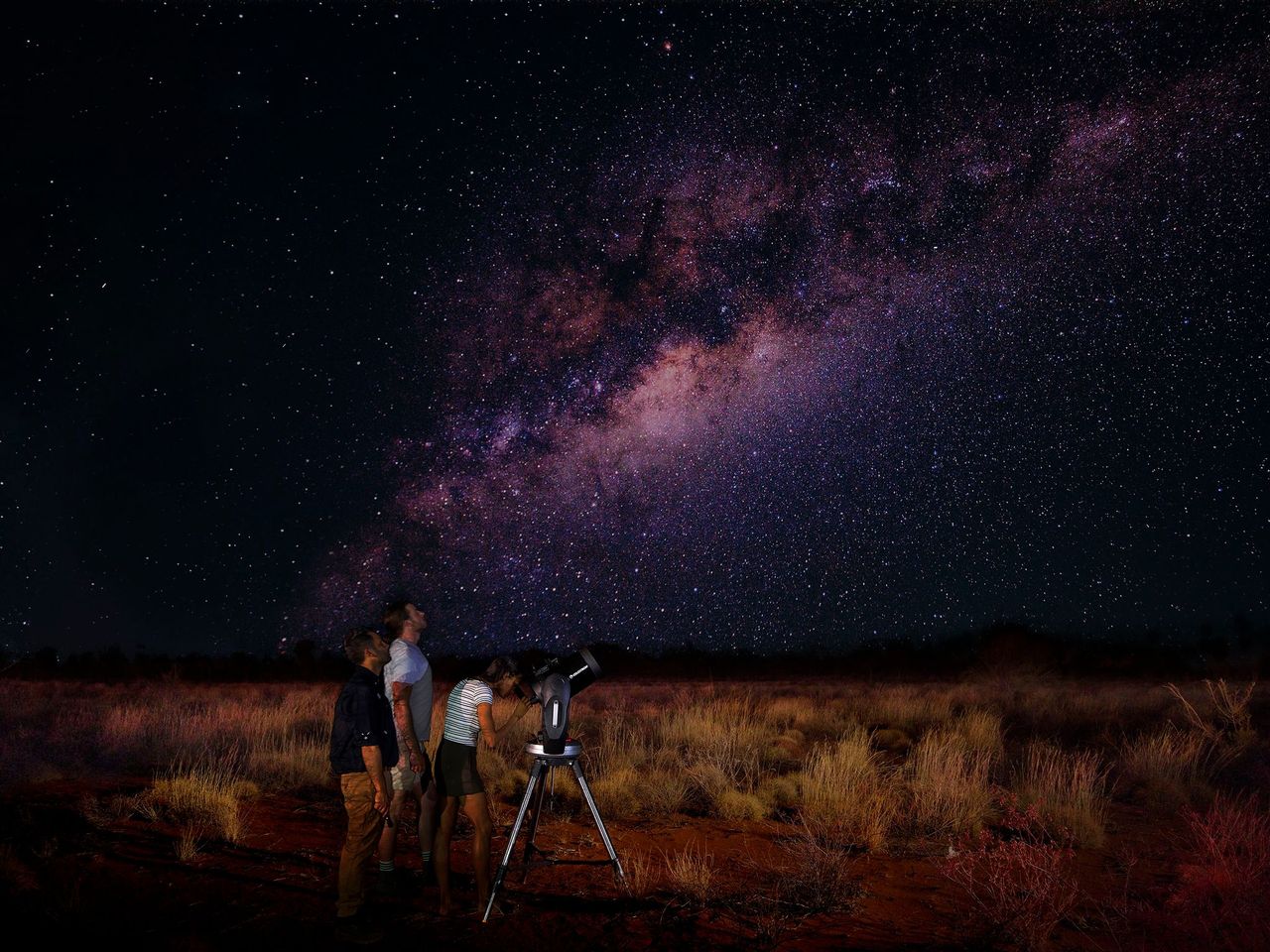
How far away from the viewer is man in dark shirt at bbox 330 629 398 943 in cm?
481

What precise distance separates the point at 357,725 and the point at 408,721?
84 centimetres

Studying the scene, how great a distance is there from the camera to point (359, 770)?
16.2 ft

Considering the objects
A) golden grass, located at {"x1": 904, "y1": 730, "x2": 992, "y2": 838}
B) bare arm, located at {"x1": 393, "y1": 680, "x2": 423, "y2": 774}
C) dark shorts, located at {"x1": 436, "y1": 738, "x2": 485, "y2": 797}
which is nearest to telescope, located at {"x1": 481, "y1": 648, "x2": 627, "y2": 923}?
dark shorts, located at {"x1": 436, "y1": 738, "x2": 485, "y2": 797}

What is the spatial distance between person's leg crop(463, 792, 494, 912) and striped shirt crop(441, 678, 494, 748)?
35cm

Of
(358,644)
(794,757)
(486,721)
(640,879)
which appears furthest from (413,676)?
(794,757)

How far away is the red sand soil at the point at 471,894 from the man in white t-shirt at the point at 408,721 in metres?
0.36

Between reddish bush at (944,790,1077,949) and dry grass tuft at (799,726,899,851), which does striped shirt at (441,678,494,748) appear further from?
reddish bush at (944,790,1077,949)

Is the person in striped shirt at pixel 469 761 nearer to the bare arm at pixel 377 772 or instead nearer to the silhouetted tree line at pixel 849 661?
the bare arm at pixel 377 772

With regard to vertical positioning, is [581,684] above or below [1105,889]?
above

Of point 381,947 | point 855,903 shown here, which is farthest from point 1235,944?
point 381,947

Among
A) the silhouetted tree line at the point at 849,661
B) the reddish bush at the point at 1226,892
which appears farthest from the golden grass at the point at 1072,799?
the silhouetted tree line at the point at 849,661

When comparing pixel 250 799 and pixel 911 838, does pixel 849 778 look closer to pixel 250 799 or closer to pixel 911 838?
pixel 911 838

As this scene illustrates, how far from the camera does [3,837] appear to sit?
6.49 meters

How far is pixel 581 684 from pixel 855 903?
8.25ft
